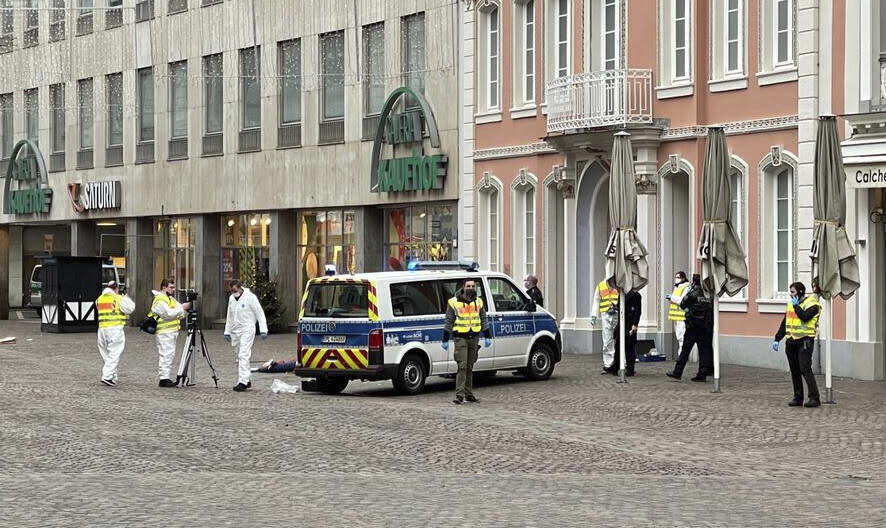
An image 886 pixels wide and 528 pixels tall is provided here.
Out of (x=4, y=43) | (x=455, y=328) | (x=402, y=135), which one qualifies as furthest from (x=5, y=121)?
(x=455, y=328)

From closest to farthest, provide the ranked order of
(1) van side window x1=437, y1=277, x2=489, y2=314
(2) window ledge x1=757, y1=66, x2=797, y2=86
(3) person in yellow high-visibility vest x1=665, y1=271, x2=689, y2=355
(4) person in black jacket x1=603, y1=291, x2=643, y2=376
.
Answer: (1) van side window x1=437, y1=277, x2=489, y2=314
(4) person in black jacket x1=603, y1=291, x2=643, y2=376
(3) person in yellow high-visibility vest x1=665, y1=271, x2=689, y2=355
(2) window ledge x1=757, y1=66, x2=797, y2=86

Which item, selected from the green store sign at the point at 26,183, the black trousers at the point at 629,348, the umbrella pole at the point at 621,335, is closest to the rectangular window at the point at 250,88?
the green store sign at the point at 26,183

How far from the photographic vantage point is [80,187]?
55.3m

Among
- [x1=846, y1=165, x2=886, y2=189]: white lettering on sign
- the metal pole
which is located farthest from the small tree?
the metal pole

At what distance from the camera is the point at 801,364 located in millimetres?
21453

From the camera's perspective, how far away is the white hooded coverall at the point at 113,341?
26156 mm

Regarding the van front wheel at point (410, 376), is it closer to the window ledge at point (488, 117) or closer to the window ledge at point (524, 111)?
the window ledge at point (524, 111)

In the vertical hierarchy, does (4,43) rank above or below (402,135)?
above

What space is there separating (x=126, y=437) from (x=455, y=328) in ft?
20.3

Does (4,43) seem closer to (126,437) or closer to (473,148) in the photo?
(473,148)

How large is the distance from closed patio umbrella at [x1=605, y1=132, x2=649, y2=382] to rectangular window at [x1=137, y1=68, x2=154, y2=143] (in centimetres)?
2860

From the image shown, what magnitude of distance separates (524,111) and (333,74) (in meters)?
9.31

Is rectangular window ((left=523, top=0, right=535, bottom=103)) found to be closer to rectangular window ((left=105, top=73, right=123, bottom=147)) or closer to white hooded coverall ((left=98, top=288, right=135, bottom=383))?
white hooded coverall ((left=98, top=288, right=135, bottom=383))

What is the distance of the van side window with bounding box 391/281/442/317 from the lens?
23578 millimetres
